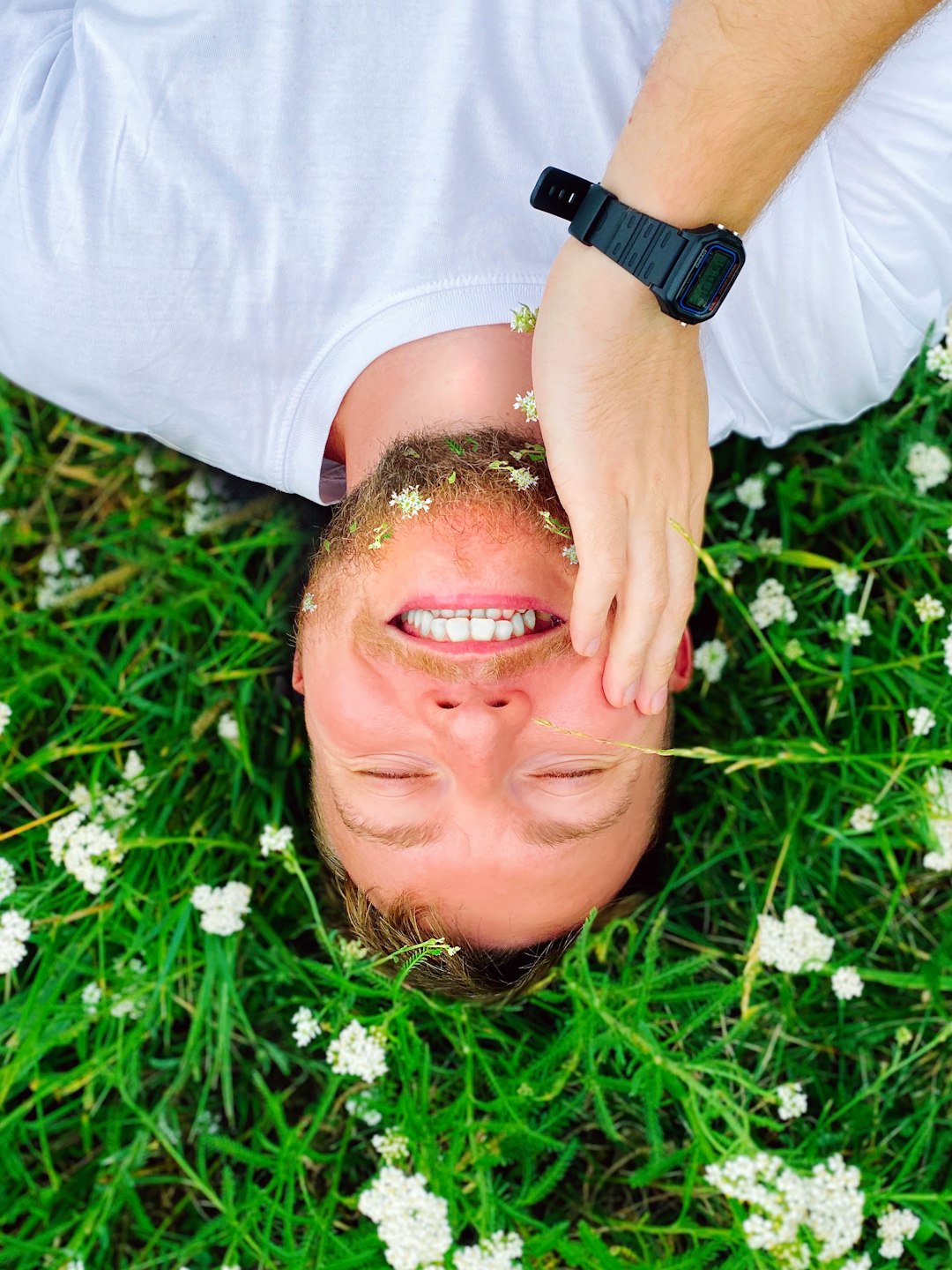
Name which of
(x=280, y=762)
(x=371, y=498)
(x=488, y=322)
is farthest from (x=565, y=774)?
(x=280, y=762)

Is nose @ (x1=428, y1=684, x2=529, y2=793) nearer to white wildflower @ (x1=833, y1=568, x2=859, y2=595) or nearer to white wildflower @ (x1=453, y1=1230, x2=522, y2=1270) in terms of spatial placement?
white wildflower @ (x1=453, y1=1230, x2=522, y2=1270)

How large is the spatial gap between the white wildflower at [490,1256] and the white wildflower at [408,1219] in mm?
44

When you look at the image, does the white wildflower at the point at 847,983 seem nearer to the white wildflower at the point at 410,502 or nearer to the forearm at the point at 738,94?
the white wildflower at the point at 410,502

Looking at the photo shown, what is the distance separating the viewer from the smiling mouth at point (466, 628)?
6.98ft

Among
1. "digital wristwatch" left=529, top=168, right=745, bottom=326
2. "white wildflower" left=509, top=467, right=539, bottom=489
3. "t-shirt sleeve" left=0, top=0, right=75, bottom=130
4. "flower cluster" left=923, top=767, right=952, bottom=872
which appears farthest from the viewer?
"flower cluster" left=923, top=767, right=952, bottom=872

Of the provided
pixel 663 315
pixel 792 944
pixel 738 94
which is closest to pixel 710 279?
pixel 663 315

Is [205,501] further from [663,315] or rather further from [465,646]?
[663,315]

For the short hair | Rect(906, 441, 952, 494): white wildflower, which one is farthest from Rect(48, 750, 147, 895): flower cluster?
Rect(906, 441, 952, 494): white wildflower

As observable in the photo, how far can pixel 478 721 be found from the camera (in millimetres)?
2121

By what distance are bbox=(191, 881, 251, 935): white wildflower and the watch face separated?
1897 mm

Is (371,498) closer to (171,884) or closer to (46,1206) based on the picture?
(171,884)

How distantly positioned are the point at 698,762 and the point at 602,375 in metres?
1.51

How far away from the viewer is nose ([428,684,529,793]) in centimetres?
212

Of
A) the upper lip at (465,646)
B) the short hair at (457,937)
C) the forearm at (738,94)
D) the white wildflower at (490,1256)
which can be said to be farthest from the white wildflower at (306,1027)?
the forearm at (738,94)
